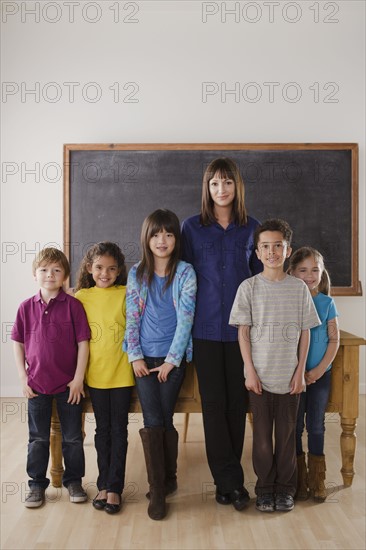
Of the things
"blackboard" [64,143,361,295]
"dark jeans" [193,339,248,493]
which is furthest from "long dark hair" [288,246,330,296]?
"blackboard" [64,143,361,295]

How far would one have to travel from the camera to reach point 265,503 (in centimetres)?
239

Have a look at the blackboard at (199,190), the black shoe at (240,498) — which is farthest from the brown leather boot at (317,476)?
the blackboard at (199,190)

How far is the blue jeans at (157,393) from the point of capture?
242cm

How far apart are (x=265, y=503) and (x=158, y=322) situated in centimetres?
82

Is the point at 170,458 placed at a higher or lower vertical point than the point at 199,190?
lower

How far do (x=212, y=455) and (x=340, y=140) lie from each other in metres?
2.84

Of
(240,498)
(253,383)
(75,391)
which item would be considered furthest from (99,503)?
(253,383)

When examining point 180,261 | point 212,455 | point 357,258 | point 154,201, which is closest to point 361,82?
point 357,258

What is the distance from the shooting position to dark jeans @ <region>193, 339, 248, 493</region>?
2434mm

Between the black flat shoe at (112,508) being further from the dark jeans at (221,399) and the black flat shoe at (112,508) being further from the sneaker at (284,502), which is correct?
the sneaker at (284,502)

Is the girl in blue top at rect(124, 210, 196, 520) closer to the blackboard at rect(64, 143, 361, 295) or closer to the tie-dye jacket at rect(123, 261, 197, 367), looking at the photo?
the tie-dye jacket at rect(123, 261, 197, 367)

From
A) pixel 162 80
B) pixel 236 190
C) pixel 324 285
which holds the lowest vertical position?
pixel 324 285

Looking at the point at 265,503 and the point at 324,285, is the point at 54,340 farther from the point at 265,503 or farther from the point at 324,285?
the point at 324,285

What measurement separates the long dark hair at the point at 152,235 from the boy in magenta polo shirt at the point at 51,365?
1.02 ft
